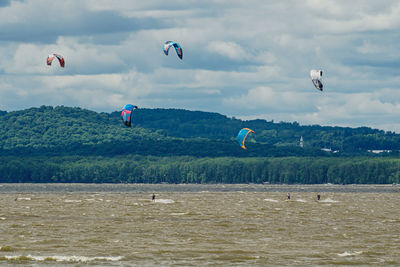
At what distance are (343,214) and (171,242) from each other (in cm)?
3526

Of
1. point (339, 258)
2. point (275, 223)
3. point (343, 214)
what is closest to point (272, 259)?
point (339, 258)

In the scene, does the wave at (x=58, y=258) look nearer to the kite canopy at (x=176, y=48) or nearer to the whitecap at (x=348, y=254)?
the whitecap at (x=348, y=254)

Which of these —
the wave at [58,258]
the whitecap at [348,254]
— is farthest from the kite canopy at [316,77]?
the wave at [58,258]

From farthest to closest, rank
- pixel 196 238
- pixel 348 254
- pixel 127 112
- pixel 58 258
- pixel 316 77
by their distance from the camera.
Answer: pixel 127 112 < pixel 316 77 < pixel 196 238 < pixel 348 254 < pixel 58 258

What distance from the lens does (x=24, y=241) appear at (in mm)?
57719

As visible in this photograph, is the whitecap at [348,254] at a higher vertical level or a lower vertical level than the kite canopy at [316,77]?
lower

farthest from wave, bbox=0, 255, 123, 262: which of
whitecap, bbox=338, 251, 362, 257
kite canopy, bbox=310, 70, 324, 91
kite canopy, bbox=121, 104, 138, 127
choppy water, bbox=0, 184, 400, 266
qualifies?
kite canopy, bbox=121, 104, 138, 127

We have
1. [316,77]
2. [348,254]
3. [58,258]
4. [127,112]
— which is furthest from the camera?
[127,112]

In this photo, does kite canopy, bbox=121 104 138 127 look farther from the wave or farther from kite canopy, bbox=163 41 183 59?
the wave

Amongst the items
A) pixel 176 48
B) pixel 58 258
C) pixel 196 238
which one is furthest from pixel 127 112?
pixel 58 258

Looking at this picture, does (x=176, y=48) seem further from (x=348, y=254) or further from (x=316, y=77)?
(x=348, y=254)

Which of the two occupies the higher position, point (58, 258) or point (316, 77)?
point (316, 77)

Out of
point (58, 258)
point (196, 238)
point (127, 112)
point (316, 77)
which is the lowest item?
point (58, 258)

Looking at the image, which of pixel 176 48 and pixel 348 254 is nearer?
pixel 348 254
